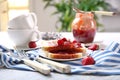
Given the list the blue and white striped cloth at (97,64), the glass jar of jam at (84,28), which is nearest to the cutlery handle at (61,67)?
the blue and white striped cloth at (97,64)

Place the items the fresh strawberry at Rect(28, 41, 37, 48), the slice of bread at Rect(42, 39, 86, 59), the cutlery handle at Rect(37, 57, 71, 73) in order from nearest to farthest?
the cutlery handle at Rect(37, 57, 71, 73), the slice of bread at Rect(42, 39, 86, 59), the fresh strawberry at Rect(28, 41, 37, 48)

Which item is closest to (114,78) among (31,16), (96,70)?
(96,70)

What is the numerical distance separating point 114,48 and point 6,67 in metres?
0.40

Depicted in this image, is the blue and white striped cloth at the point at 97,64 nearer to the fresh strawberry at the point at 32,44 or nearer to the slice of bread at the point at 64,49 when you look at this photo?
the slice of bread at the point at 64,49

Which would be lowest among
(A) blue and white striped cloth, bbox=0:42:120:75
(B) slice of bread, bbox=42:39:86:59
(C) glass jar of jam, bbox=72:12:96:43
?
(A) blue and white striped cloth, bbox=0:42:120:75

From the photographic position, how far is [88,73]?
82 centimetres

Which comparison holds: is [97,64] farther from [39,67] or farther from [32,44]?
[32,44]

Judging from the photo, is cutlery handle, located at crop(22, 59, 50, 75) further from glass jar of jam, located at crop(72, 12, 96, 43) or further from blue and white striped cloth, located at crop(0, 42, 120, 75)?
glass jar of jam, located at crop(72, 12, 96, 43)

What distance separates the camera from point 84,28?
1227 millimetres

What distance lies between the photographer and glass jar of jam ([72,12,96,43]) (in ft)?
4.04

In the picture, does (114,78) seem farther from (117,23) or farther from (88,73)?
(117,23)

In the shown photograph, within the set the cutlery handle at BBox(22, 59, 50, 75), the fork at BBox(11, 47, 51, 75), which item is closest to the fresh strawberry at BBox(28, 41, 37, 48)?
the fork at BBox(11, 47, 51, 75)

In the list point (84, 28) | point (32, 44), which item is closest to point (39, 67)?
point (32, 44)

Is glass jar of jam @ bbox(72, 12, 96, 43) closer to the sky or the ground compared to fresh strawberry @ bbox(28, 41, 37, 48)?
closer to the sky
